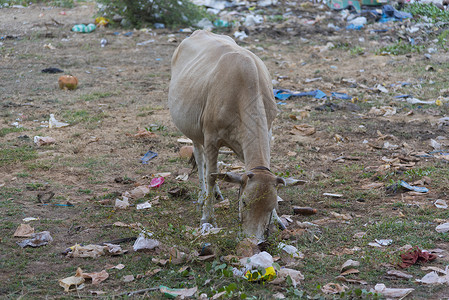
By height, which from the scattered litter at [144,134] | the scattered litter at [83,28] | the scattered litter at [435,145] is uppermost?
the scattered litter at [435,145]

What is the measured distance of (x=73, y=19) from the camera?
1778 centimetres

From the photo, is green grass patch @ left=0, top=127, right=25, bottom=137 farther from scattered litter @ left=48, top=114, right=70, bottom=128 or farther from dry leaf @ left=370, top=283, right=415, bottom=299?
dry leaf @ left=370, top=283, right=415, bottom=299

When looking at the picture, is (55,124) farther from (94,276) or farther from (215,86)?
(94,276)

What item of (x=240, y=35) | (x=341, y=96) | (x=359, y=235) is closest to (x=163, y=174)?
(x=359, y=235)

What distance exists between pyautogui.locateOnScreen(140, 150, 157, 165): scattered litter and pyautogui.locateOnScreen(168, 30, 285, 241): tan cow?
1697mm

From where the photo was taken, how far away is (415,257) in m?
4.29

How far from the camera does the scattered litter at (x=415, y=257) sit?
427 cm

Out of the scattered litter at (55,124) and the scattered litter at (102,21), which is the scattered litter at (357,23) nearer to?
the scattered litter at (102,21)

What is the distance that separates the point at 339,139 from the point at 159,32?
9.62m

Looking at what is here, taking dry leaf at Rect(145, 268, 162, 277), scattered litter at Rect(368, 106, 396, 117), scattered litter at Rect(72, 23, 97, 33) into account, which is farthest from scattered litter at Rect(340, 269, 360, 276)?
Result: scattered litter at Rect(72, 23, 97, 33)

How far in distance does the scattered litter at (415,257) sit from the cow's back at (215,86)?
176 centimetres

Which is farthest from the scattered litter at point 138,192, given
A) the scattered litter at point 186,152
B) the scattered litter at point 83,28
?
the scattered litter at point 83,28

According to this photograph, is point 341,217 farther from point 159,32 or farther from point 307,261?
point 159,32

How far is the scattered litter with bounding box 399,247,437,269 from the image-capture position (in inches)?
168
